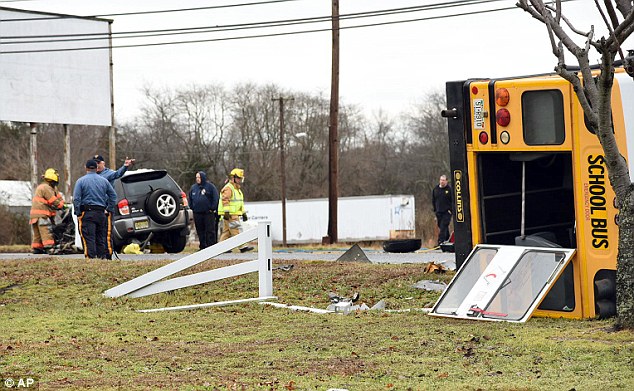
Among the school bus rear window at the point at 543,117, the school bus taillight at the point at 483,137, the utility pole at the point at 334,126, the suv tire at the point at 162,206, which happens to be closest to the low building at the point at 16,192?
the utility pole at the point at 334,126

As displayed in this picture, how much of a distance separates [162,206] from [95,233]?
4289 mm

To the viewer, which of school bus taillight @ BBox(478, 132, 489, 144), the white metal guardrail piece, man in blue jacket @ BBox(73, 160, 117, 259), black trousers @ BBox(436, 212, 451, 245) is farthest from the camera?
black trousers @ BBox(436, 212, 451, 245)

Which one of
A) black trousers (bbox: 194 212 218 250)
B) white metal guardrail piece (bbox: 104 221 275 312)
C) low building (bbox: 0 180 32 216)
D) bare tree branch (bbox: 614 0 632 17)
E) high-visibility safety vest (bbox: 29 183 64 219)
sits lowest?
white metal guardrail piece (bbox: 104 221 275 312)

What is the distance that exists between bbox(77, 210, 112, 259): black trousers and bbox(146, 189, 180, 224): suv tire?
3.89 m

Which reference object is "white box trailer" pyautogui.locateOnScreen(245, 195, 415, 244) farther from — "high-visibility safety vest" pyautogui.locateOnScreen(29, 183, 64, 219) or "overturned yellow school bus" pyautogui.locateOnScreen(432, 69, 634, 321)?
"overturned yellow school bus" pyautogui.locateOnScreen(432, 69, 634, 321)

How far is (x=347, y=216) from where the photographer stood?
6000 centimetres

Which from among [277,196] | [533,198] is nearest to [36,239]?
[533,198]

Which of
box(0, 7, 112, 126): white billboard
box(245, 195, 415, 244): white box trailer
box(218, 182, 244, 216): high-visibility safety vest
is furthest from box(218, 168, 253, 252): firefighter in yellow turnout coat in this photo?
box(245, 195, 415, 244): white box trailer

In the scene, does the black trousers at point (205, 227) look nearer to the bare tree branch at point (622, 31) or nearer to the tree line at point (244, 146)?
the bare tree branch at point (622, 31)

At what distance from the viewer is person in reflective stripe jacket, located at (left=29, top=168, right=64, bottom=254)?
20.6 meters

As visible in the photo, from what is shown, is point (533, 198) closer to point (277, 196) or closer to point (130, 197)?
point (130, 197)

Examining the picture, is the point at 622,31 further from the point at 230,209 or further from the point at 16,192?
the point at 16,192

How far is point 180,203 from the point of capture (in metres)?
21.0

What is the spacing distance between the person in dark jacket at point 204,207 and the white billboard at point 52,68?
1491cm
